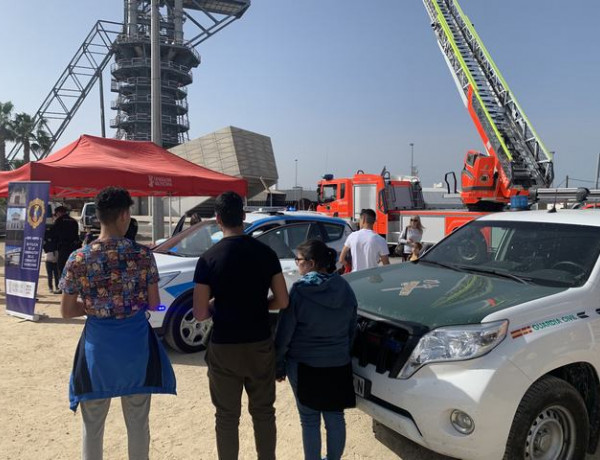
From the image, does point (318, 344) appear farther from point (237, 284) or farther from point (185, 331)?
point (185, 331)

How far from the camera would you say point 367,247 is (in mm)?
5301

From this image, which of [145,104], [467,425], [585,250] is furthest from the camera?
[145,104]

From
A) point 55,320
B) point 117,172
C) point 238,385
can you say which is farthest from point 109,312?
point 117,172

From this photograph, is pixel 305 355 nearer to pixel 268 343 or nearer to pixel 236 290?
pixel 268 343

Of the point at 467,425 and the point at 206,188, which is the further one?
the point at 206,188

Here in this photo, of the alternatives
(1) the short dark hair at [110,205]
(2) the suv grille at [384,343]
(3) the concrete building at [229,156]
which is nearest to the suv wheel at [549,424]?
(2) the suv grille at [384,343]

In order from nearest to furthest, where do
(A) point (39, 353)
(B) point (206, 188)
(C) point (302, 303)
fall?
(C) point (302, 303)
(A) point (39, 353)
(B) point (206, 188)

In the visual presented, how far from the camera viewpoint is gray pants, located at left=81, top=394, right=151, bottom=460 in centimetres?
257

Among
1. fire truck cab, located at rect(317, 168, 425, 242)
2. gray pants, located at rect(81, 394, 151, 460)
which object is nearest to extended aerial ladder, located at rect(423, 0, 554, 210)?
fire truck cab, located at rect(317, 168, 425, 242)

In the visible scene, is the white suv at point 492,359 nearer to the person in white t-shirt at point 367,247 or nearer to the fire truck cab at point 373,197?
the person in white t-shirt at point 367,247

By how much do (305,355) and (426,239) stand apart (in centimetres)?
1106

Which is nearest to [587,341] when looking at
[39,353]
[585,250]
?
[585,250]

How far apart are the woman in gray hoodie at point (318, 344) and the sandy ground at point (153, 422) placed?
0.68 m

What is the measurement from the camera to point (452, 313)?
9.08ft
